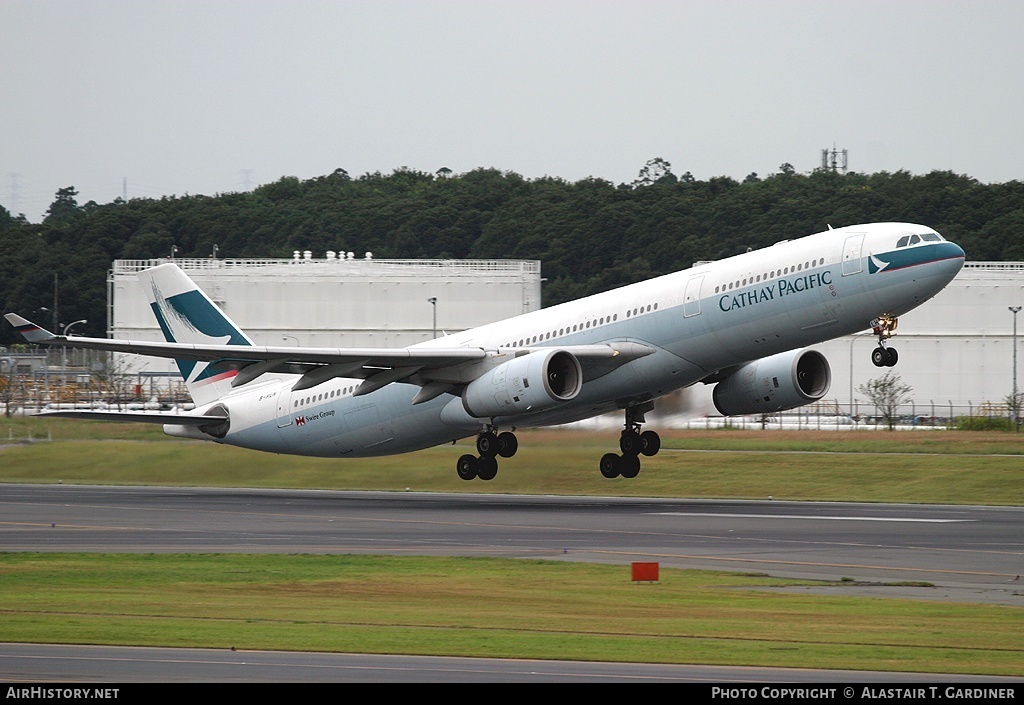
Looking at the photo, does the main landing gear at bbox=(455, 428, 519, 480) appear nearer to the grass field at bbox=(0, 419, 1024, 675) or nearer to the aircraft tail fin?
the grass field at bbox=(0, 419, 1024, 675)

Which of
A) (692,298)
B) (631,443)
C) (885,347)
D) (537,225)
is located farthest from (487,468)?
(537,225)

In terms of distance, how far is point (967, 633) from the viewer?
18.8m

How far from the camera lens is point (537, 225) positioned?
449 feet

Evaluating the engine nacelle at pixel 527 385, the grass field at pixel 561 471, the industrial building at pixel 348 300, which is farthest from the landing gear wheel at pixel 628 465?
the industrial building at pixel 348 300

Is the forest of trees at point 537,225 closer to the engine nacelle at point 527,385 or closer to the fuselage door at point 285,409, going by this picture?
the fuselage door at point 285,409

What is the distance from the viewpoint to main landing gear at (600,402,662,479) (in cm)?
4281

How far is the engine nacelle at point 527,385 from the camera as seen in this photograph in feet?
125

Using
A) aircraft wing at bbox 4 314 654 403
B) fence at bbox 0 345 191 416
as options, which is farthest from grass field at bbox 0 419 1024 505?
fence at bbox 0 345 191 416

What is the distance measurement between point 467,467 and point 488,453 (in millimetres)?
1182

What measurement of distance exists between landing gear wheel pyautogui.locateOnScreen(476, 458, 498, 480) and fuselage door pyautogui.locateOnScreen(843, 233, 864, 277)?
11.9 m

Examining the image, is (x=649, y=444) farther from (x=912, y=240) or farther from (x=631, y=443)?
(x=912, y=240)

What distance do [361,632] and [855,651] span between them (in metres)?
6.28

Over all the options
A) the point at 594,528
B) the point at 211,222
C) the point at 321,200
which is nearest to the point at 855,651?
the point at 594,528
